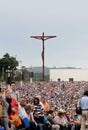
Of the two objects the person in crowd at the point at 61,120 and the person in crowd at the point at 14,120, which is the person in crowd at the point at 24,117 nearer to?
the person in crowd at the point at 14,120

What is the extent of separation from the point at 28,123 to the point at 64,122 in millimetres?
2923

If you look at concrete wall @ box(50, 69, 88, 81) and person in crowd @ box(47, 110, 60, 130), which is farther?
concrete wall @ box(50, 69, 88, 81)

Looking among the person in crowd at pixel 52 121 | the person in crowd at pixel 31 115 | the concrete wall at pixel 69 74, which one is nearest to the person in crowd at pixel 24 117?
the person in crowd at pixel 31 115

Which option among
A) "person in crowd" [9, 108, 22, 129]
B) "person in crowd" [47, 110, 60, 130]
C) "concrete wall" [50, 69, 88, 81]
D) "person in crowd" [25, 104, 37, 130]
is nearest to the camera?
"person in crowd" [9, 108, 22, 129]

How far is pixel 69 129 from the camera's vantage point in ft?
68.3

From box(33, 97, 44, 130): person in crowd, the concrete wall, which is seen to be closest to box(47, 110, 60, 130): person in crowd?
box(33, 97, 44, 130): person in crowd

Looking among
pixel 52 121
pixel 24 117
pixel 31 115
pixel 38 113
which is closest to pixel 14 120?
pixel 24 117

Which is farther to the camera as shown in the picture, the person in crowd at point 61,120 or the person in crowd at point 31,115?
the person in crowd at point 61,120

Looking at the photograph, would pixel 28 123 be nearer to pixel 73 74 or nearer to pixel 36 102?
pixel 36 102

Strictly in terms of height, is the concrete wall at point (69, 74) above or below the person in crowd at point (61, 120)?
above

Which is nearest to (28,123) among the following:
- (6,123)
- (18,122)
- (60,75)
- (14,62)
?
(18,122)

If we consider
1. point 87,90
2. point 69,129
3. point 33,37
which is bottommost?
point 69,129

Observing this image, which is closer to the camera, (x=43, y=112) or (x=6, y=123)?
(x=6, y=123)

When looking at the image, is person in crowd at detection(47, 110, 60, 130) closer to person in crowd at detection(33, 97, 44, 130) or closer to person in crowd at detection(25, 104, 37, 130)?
person in crowd at detection(33, 97, 44, 130)
